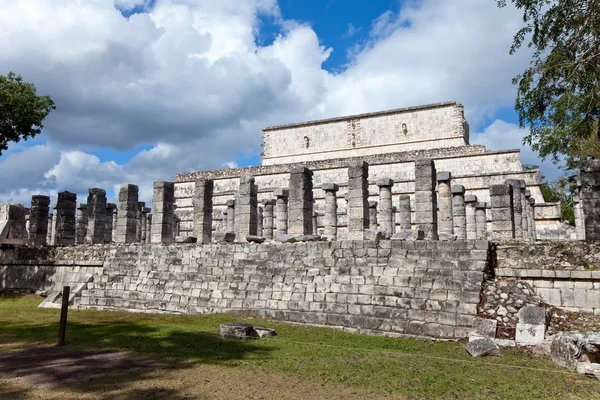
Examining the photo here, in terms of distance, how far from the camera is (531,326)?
7.29 m

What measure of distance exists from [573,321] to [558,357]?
2106 mm

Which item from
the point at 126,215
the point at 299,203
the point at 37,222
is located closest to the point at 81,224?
the point at 37,222

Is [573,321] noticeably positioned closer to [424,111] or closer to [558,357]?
[558,357]

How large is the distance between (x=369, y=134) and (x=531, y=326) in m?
30.1

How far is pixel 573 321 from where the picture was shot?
8180 mm

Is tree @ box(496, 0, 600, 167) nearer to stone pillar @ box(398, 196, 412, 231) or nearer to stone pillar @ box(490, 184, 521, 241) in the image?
stone pillar @ box(490, 184, 521, 241)

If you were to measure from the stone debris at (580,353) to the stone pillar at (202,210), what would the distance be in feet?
36.6

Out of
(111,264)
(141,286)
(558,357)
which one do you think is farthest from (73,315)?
(558,357)

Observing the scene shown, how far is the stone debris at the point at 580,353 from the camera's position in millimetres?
Answer: 5945

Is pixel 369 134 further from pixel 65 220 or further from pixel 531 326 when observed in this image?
pixel 531 326

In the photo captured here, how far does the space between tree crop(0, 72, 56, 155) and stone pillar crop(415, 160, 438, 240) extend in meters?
11.9

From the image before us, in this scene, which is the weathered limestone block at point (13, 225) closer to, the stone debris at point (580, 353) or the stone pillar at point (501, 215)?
the stone pillar at point (501, 215)

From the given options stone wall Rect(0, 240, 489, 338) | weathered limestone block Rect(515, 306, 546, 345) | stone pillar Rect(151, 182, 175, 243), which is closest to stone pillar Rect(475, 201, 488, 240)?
stone wall Rect(0, 240, 489, 338)

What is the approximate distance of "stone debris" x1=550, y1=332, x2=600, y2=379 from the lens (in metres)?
5.95
